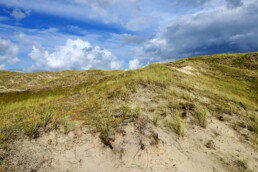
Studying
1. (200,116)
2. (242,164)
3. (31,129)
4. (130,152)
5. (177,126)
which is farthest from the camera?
(200,116)

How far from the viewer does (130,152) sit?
4758 mm

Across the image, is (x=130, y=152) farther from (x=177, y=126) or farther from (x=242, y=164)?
(x=242, y=164)

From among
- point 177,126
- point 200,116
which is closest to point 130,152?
point 177,126

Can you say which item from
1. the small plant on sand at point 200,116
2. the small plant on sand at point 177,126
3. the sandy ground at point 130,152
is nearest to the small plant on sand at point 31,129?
the sandy ground at point 130,152

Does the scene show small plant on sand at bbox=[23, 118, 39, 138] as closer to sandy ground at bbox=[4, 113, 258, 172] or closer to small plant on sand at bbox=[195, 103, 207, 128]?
sandy ground at bbox=[4, 113, 258, 172]

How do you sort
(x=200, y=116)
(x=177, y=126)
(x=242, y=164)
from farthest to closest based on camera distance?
1. (x=200, y=116)
2. (x=177, y=126)
3. (x=242, y=164)

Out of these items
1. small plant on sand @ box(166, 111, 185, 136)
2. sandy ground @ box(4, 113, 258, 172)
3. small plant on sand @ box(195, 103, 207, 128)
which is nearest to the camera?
sandy ground @ box(4, 113, 258, 172)

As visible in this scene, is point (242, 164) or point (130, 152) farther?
point (242, 164)

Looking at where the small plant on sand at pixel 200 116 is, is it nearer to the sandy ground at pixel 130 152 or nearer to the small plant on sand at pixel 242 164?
the sandy ground at pixel 130 152

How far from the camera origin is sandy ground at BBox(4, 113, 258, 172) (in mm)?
4359

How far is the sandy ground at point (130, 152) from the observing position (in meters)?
4.36

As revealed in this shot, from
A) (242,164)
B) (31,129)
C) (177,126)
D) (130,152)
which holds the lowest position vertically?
(242,164)

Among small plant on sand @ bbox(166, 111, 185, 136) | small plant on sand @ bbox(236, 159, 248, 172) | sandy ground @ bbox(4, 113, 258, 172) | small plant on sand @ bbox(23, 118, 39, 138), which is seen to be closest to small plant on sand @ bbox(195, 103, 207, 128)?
sandy ground @ bbox(4, 113, 258, 172)

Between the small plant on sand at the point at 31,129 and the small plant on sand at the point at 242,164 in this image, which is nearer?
the small plant on sand at the point at 242,164
